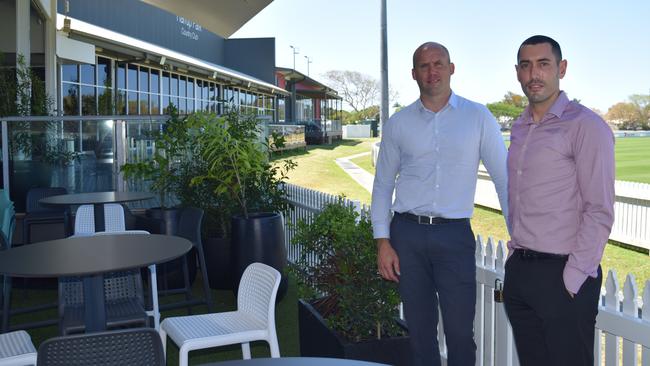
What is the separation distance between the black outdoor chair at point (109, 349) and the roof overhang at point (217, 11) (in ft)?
92.7

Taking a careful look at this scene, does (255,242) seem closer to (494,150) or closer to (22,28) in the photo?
(494,150)

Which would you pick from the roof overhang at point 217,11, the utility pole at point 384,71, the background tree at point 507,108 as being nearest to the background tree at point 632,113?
the background tree at point 507,108

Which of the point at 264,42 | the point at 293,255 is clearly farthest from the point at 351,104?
the point at 293,255

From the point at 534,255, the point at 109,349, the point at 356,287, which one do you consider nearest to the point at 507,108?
the point at 356,287

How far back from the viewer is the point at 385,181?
3.48 metres

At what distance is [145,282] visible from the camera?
23.1ft

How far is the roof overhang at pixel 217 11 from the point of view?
30.9 meters

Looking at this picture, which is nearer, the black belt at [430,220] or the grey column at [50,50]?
the black belt at [430,220]

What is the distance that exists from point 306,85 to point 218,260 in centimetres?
4709

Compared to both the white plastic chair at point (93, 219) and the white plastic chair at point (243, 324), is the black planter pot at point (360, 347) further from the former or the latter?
the white plastic chair at point (93, 219)

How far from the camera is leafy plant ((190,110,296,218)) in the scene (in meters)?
6.48

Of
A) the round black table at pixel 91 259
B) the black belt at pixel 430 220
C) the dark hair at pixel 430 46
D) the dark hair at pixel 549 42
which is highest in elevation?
the dark hair at pixel 430 46

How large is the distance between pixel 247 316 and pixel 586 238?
202cm

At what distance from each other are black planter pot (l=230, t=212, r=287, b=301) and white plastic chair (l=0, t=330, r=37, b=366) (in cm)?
263
